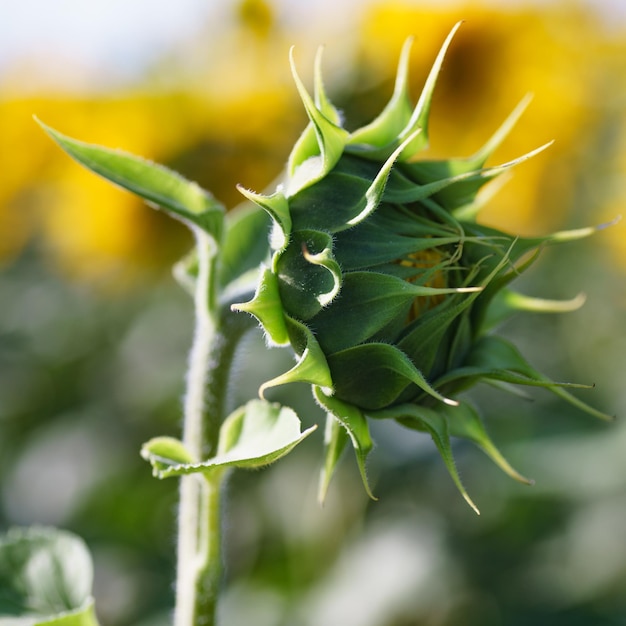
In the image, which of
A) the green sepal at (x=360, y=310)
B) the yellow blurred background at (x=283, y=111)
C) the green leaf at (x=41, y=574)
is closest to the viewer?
the green sepal at (x=360, y=310)

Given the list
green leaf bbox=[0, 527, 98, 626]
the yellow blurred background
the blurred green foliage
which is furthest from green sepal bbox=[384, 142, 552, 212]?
the yellow blurred background

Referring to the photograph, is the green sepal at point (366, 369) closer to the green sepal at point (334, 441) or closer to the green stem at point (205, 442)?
the green sepal at point (334, 441)

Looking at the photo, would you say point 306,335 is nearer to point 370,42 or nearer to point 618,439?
point 618,439

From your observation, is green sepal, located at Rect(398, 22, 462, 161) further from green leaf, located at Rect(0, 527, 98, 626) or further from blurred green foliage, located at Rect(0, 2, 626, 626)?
blurred green foliage, located at Rect(0, 2, 626, 626)

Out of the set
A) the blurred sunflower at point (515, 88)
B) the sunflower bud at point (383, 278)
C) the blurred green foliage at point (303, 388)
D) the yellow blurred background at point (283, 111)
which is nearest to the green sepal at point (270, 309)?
the sunflower bud at point (383, 278)

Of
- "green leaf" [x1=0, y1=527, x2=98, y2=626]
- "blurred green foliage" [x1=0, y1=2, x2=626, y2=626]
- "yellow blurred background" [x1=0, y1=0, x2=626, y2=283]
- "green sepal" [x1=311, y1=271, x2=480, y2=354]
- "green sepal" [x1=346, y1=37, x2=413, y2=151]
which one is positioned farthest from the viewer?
"yellow blurred background" [x1=0, y1=0, x2=626, y2=283]

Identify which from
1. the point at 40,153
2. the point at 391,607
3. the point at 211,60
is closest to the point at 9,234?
the point at 40,153
